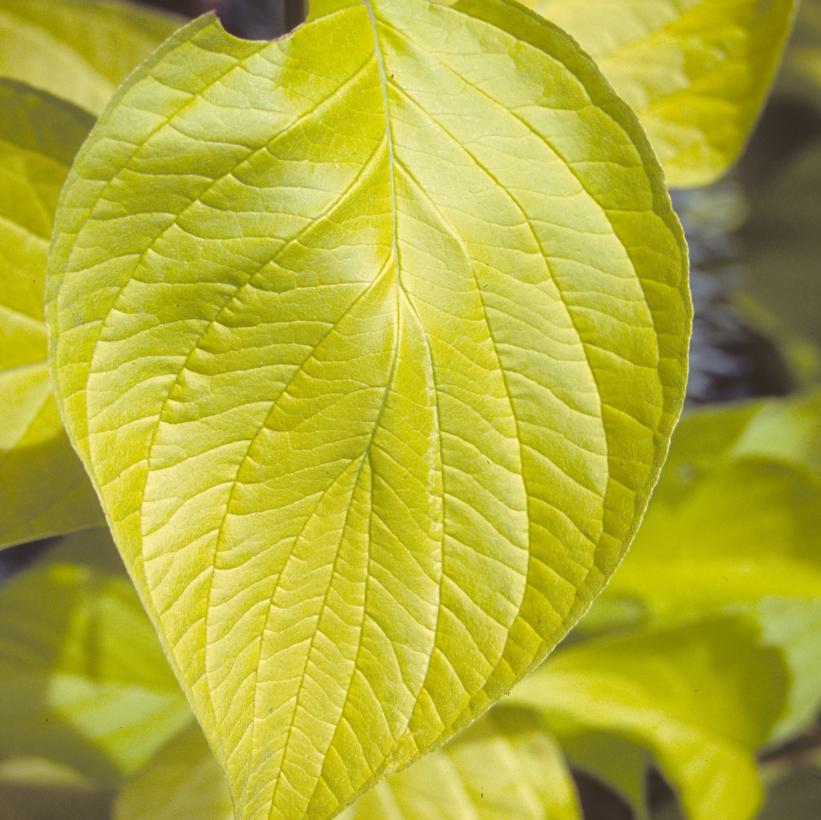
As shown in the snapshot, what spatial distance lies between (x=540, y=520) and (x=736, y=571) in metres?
0.25

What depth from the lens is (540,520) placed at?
243 millimetres

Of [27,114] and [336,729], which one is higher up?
[27,114]

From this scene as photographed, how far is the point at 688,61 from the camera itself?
385 mm

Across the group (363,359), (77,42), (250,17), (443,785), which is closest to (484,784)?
(443,785)

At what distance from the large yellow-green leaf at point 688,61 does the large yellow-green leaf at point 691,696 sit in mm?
214

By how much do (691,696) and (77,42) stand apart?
0.39 meters

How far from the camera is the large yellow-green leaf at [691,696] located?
1.40 feet

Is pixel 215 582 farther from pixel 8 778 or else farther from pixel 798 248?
pixel 798 248

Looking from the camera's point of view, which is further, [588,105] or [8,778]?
[8,778]

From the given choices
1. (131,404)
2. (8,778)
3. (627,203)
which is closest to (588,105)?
(627,203)

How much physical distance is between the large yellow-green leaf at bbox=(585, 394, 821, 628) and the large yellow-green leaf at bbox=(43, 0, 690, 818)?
0.23 meters

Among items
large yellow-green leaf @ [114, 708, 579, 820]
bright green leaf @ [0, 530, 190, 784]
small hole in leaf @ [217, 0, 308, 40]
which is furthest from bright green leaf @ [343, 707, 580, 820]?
small hole in leaf @ [217, 0, 308, 40]

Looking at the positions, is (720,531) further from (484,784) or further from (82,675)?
(82,675)

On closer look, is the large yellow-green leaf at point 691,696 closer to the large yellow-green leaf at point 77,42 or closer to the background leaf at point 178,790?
the background leaf at point 178,790
